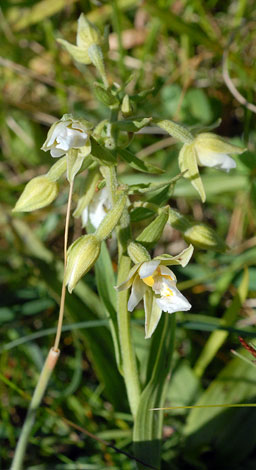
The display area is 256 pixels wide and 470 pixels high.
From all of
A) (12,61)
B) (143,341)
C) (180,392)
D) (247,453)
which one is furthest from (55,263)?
(12,61)

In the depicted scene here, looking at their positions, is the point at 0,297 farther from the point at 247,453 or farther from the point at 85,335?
the point at 247,453

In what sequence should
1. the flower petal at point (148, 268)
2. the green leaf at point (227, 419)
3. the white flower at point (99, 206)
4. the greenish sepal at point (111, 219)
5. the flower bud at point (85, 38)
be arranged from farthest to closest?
the green leaf at point (227, 419)
the flower bud at point (85, 38)
the white flower at point (99, 206)
the greenish sepal at point (111, 219)
the flower petal at point (148, 268)

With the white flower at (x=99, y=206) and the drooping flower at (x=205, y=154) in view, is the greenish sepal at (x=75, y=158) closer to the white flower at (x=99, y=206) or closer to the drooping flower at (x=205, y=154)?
the white flower at (x=99, y=206)

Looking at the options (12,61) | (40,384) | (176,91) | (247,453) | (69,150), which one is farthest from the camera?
(12,61)

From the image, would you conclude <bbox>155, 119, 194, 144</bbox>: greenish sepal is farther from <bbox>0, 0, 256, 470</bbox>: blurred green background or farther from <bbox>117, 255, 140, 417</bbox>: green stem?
<bbox>117, 255, 140, 417</bbox>: green stem

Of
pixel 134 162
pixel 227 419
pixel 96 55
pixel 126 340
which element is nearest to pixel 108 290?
pixel 126 340

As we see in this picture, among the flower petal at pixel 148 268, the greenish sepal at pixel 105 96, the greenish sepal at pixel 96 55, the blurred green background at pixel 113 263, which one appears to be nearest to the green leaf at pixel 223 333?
the blurred green background at pixel 113 263

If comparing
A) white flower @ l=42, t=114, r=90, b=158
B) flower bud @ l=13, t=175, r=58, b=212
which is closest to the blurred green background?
flower bud @ l=13, t=175, r=58, b=212
